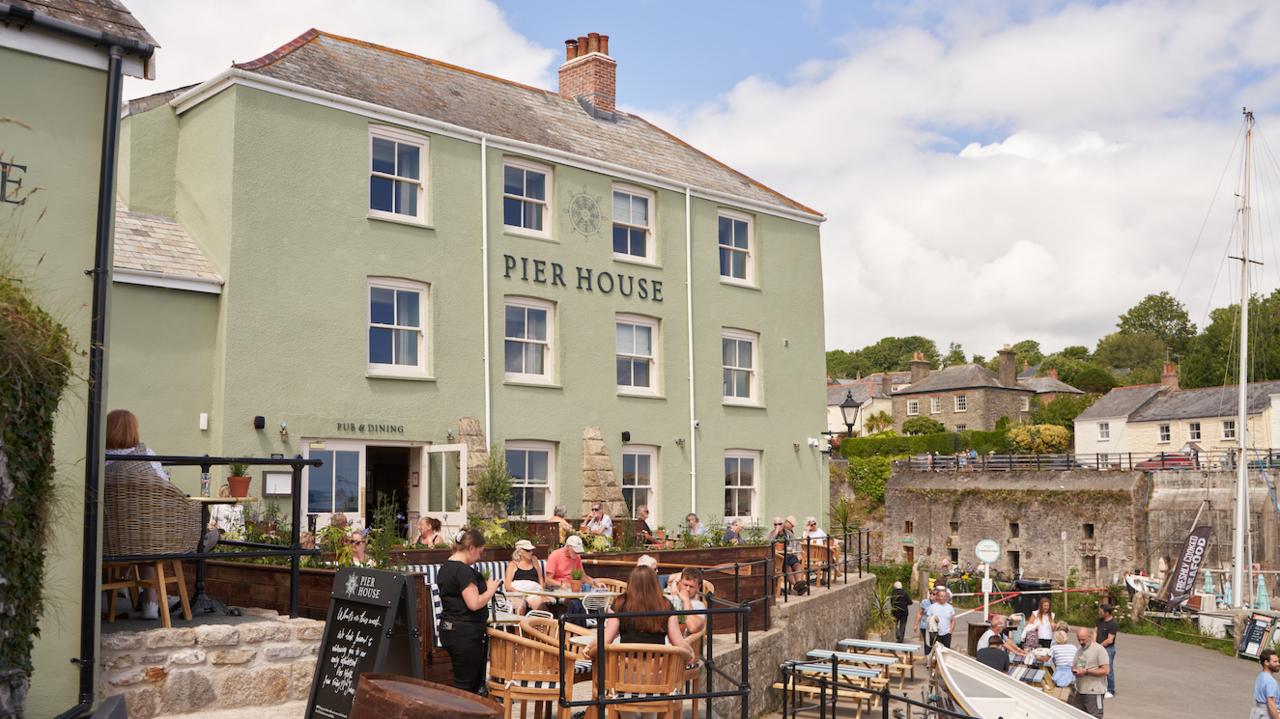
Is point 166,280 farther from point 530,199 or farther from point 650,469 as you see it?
point 650,469

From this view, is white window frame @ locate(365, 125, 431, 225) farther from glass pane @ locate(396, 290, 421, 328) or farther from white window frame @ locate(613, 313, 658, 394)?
white window frame @ locate(613, 313, 658, 394)

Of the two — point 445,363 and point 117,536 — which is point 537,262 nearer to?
point 445,363

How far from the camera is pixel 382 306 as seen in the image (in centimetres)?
1806

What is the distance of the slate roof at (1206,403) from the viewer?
51.7 metres

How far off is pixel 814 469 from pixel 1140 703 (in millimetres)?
8418

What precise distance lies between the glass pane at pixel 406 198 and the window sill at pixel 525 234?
1.82 metres

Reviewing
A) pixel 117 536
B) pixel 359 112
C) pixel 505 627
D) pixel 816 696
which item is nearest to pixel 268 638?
pixel 117 536

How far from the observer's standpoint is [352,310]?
17453 millimetres

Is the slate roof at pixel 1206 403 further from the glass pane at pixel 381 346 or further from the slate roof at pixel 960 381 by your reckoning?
the glass pane at pixel 381 346

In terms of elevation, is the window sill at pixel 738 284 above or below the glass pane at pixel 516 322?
above

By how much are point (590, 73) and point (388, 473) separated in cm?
1100

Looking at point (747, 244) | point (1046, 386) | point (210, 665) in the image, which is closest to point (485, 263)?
point (747, 244)

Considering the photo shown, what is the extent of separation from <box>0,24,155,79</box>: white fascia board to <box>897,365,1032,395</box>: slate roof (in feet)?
227

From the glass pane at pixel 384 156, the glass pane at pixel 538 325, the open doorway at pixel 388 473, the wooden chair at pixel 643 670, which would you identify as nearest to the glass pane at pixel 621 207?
the glass pane at pixel 538 325
